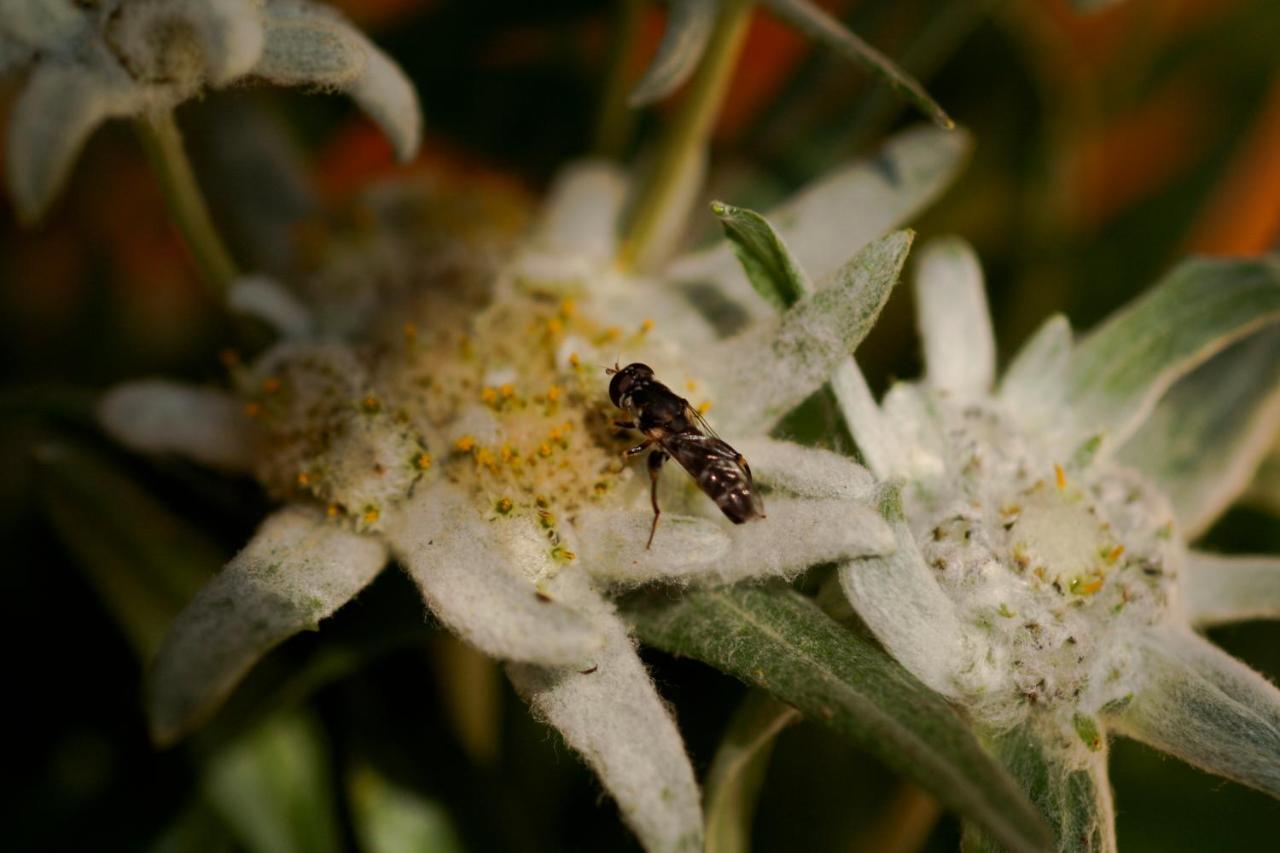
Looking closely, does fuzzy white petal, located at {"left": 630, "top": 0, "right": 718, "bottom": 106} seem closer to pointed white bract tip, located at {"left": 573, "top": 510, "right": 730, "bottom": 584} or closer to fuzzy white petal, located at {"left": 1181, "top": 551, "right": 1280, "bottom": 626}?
pointed white bract tip, located at {"left": 573, "top": 510, "right": 730, "bottom": 584}

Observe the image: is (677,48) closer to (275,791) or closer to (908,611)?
(908,611)

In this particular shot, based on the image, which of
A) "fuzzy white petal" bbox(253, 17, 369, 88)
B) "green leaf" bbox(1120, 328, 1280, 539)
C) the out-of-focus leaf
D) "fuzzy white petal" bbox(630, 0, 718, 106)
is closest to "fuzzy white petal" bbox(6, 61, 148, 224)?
"fuzzy white petal" bbox(253, 17, 369, 88)

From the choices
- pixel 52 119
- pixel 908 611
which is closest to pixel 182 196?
pixel 52 119

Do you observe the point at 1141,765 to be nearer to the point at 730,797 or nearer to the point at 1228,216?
the point at 730,797

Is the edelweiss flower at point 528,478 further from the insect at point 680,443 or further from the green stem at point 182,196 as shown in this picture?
the green stem at point 182,196

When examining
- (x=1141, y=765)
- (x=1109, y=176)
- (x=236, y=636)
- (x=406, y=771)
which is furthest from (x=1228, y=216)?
(x=236, y=636)
